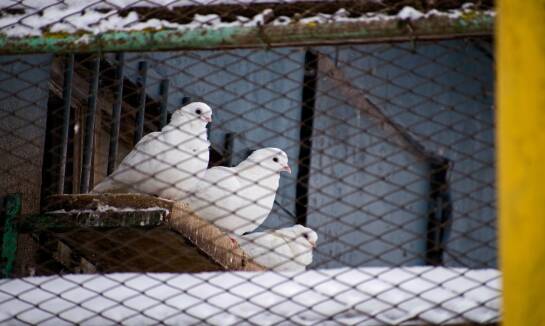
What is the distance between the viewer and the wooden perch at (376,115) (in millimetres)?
6422

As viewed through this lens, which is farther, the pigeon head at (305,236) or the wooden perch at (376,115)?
the wooden perch at (376,115)

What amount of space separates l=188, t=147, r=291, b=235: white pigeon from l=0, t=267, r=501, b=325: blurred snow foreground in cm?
142

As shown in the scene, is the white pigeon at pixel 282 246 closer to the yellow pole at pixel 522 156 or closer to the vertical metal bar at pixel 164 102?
the vertical metal bar at pixel 164 102

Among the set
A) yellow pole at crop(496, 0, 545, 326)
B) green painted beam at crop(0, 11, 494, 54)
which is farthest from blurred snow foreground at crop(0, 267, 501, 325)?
yellow pole at crop(496, 0, 545, 326)

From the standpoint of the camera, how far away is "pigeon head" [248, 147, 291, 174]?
4.71 metres

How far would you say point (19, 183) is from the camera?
413 cm

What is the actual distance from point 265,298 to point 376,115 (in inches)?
192

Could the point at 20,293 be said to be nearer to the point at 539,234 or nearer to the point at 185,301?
the point at 185,301

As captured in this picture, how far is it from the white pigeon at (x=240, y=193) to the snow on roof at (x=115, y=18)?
1390mm

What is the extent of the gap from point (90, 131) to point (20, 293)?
205 centimetres

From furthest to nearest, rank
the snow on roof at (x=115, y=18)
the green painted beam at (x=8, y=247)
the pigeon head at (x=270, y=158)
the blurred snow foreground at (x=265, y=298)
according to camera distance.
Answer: the pigeon head at (x=270, y=158)
the green painted beam at (x=8, y=247)
the snow on roof at (x=115, y=18)
the blurred snow foreground at (x=265, y=298)

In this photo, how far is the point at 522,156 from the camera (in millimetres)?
1200

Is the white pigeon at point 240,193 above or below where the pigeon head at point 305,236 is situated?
above

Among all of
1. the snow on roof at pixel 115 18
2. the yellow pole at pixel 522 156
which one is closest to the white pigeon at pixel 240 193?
the snow on roof at pixel 115 18
